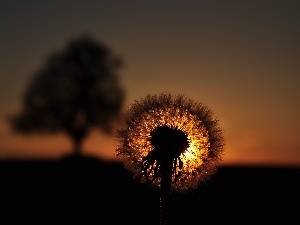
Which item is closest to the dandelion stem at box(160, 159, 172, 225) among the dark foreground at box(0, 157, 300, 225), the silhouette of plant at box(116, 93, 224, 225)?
the silhouette of plant at box(116, 93, 224, 225)

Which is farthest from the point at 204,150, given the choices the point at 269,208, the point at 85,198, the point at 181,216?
the point at 85,198

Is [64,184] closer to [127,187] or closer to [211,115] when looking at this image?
[127,187]

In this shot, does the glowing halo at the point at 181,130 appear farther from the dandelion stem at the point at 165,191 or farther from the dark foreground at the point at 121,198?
the dark foreground at the point at 121,198

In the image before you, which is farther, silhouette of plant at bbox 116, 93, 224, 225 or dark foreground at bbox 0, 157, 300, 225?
dark foreground at bbox 0, 157, 300, 225

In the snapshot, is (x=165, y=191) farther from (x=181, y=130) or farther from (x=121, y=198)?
(x=121, y=198)

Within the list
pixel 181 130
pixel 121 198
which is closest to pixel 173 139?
pixel 181 130

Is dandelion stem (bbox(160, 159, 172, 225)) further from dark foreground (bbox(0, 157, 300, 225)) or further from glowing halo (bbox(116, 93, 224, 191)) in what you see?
dark foreground (bbox(0, 157, 300, 225))
